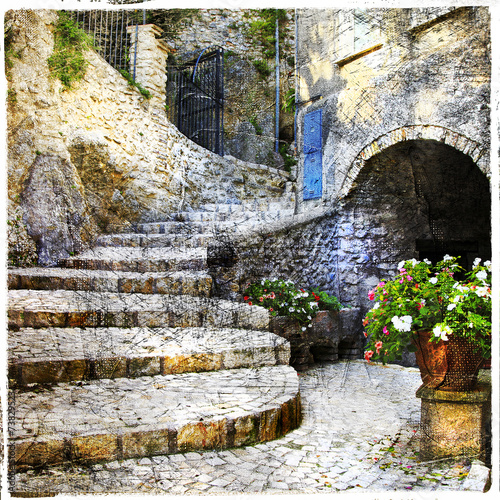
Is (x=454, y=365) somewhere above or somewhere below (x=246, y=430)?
above

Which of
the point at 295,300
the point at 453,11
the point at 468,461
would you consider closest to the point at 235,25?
the point at 453,11

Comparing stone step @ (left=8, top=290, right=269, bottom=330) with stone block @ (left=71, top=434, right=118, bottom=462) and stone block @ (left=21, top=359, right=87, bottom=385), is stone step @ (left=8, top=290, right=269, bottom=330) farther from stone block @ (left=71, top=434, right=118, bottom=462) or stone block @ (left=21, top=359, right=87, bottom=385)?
stone block @ (left=71, top=434, right=118, bottom=462)

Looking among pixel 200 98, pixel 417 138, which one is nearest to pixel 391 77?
pixel 417 138

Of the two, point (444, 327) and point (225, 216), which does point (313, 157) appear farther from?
point (444, 327)

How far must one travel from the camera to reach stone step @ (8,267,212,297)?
11.9 ft

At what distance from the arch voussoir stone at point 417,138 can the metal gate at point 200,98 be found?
1797 millimetres

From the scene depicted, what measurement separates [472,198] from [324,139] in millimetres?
1988

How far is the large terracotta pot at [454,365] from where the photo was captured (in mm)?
2092

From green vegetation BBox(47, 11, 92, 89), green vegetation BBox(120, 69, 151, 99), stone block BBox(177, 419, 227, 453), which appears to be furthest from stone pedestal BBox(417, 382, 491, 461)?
green vegetation BBox(120, 69, 151, 99)

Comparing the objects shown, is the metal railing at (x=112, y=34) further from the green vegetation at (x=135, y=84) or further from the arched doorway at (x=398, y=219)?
the arched doorway at (x=398, y=219)

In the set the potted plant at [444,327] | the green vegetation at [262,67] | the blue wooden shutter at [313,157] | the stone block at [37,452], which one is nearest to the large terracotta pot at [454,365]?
the potted plant at [444,327]

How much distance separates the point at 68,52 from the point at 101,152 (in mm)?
1287

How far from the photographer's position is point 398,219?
207 inches

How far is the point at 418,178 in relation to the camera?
4984mm
